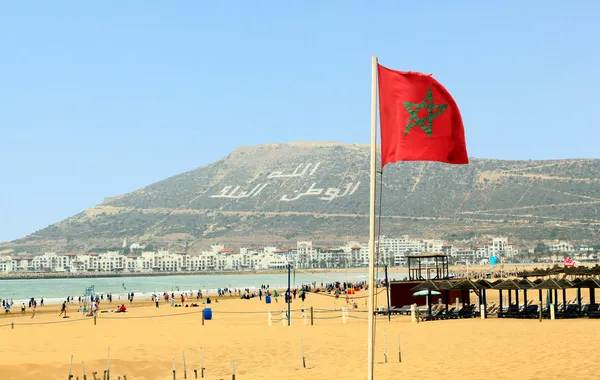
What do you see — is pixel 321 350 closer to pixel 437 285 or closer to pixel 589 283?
pixel 437 285

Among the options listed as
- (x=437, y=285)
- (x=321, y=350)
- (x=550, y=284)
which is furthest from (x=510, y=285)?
(x=321, y=350)

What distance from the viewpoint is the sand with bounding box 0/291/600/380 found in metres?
18.8

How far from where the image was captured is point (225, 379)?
64.4ft

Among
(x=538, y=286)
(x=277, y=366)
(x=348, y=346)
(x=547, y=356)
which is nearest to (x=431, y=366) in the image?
(x=547, y=356)

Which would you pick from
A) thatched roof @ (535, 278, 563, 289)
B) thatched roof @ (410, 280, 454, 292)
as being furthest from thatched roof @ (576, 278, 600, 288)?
thatched roof @ (410, 280, 454, 292)

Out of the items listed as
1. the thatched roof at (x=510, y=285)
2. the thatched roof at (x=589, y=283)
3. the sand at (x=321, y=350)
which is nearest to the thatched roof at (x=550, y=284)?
the thatched roof at (x=510, y=285)

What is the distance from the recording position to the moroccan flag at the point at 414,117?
Result: 1107 centimetres

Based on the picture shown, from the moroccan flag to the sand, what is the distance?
25.3ft

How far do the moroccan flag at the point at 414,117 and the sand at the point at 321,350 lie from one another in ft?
25.3

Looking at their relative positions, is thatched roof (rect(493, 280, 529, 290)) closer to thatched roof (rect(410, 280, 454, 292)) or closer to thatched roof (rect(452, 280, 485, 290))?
thatched roof (rect(452, 280, 485, 290))

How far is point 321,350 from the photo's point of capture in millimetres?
25625

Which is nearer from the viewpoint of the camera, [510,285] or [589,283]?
[589,283]

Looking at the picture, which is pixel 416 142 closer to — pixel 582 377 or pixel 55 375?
pixel 582 377

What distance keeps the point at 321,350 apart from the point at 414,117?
15.9 m
